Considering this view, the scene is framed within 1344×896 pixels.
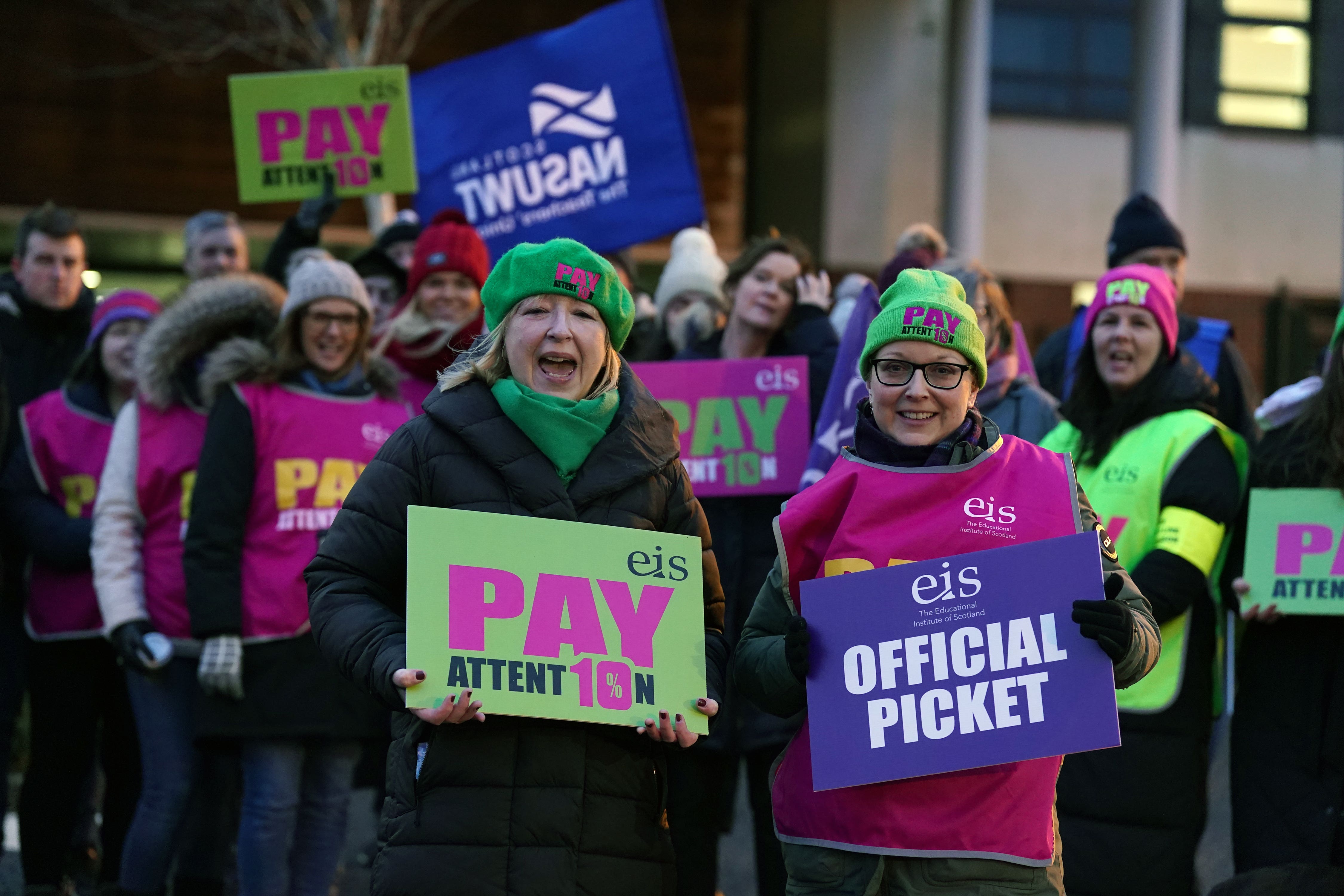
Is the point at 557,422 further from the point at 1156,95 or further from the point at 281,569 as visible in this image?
the point at 1156,95

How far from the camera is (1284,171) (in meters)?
17.3

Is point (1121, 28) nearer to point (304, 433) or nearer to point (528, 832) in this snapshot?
point (304, 433)

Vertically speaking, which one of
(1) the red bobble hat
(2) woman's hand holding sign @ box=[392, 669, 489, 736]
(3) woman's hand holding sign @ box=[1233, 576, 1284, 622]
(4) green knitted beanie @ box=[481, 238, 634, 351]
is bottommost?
(3) woman's hand holding sign @ box=[1233, 576, 1284, 622]

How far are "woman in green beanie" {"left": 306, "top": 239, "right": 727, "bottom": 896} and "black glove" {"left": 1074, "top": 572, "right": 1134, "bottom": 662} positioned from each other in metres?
0.75

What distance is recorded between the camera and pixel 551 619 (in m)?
3.04

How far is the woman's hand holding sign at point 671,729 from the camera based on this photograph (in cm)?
303

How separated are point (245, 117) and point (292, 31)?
22.5 ft

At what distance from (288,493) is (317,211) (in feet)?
6.37

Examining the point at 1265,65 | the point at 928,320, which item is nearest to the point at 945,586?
the point at 928,320

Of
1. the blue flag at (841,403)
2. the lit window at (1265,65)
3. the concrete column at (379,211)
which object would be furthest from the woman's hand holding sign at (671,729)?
the lit window at (1265,65)

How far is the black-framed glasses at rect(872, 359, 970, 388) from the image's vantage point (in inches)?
125

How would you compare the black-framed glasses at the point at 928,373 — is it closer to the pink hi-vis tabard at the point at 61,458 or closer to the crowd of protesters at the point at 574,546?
the crowd of protesters at the point at 574,546

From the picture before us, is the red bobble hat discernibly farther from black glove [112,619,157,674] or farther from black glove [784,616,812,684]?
black glove [784,616,812,684]

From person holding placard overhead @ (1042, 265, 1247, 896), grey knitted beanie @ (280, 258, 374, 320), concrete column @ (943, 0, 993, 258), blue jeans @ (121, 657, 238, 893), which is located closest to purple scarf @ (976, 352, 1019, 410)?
person holding placard overhead @ (1042, 265, 1247, 896)
